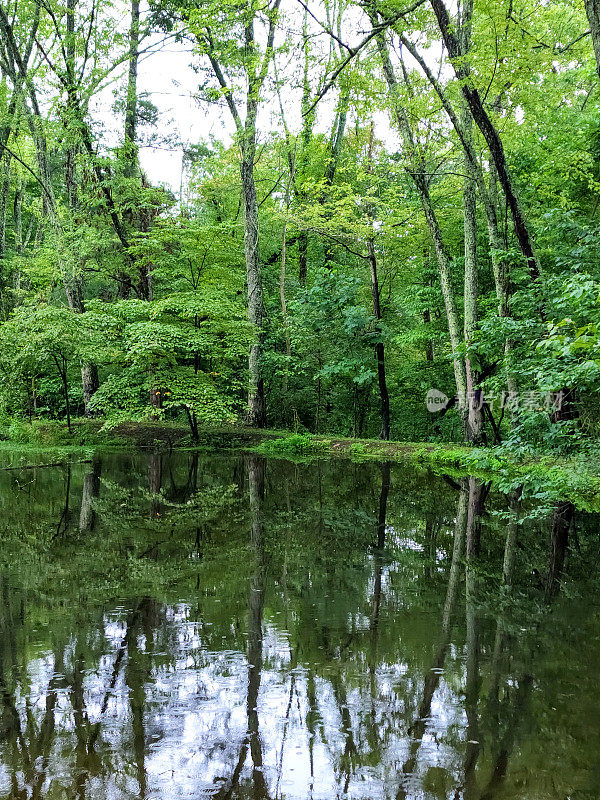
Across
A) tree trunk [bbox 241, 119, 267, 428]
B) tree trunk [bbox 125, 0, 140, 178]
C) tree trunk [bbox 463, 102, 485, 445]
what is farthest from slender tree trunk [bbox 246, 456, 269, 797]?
tree trunk [bbox 125, 0, 140, 178]

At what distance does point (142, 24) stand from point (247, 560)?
18.0m

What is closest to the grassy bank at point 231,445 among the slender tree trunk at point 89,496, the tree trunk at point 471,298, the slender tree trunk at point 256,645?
the tree trunk at point 471,298

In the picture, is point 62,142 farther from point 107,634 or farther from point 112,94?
point 107,634

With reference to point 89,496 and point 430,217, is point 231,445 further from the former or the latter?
point 430,217

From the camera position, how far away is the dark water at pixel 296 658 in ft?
8.42

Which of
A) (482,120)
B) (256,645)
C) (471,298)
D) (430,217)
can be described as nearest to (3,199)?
(430,217)

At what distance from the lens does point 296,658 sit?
3.64 metres

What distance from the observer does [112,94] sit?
59.8 ft

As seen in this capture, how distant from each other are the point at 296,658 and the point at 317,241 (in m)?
19.4

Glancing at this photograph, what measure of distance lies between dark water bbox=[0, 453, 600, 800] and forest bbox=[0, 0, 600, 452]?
2.99 m

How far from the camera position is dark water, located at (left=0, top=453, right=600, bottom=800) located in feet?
8.42

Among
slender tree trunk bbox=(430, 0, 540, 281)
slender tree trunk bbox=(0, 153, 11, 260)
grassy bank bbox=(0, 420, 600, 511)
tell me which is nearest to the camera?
slender tree trunk bbox=(430, 0, 540, 281)

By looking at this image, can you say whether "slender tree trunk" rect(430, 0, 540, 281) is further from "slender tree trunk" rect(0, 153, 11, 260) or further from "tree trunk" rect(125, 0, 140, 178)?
"slender tree trunk" rect(0, 153, 11, 260)

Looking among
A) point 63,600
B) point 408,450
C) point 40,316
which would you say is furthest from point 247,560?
point 40,316
